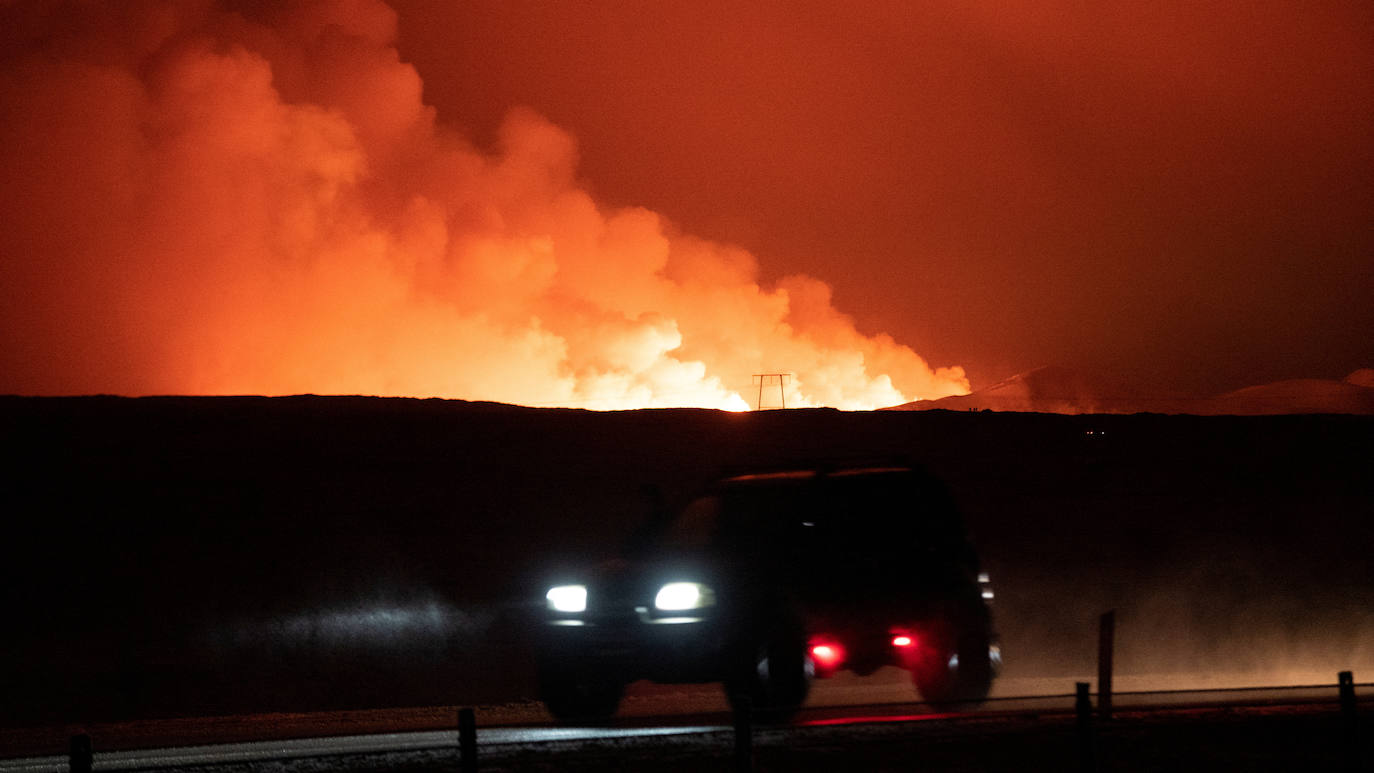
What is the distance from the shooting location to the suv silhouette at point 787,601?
14.0 metres

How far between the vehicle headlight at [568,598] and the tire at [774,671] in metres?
1.53

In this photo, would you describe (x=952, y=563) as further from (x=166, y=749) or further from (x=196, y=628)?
(x=196, y=628)

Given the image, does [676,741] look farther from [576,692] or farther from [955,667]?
[955,667]

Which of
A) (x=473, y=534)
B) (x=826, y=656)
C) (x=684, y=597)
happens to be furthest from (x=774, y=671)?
(x=473, y=534)

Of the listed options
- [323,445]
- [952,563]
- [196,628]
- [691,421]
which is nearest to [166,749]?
[952,563]

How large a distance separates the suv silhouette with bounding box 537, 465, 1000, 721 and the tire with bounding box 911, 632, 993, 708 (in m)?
0.01

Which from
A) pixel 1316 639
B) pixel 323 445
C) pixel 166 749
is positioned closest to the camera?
pixel 166 749

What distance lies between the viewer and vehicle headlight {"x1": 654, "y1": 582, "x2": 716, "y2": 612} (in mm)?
13969

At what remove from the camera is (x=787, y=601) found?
14.2 metres

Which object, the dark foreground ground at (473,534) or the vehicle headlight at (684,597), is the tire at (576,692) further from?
the dark foreground ground at (473,534)

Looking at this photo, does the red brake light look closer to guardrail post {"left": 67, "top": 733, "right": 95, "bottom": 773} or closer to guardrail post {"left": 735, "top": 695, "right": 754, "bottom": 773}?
guardrail post {"left": 735, "top": 695, "right": 754, "bottom": 773}

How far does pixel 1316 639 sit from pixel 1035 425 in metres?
16.7

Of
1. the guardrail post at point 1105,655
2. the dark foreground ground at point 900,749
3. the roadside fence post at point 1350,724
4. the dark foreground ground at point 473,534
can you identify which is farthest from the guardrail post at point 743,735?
the dark foreground ground at point 473,534

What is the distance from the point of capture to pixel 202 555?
98.3ft
